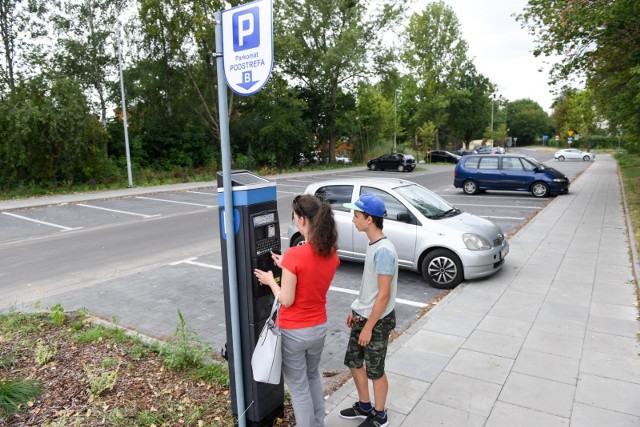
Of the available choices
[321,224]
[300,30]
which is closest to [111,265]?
[321,224]

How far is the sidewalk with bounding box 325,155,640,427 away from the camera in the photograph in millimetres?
3422

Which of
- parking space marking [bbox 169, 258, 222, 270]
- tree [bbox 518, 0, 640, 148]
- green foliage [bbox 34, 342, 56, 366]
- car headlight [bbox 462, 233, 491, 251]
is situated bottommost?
parking space marking [bbox 169, 258, 222, 270]

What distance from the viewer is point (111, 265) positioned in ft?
27.0

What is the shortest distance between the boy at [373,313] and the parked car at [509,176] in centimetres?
1607

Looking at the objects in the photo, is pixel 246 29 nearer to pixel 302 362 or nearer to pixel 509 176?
pixel 302 362

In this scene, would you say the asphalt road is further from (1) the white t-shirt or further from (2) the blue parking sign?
(2) the blue parking sign

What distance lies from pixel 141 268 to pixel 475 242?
5.75m

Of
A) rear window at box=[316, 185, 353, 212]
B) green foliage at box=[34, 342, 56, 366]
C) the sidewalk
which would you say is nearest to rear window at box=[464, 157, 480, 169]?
the sidewalk

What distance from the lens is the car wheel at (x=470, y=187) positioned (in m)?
18.3

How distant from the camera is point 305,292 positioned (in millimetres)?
2695

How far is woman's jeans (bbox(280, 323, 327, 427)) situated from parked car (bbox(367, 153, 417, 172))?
3180 cm

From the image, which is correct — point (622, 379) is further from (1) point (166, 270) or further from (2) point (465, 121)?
(2) point (465, 121)

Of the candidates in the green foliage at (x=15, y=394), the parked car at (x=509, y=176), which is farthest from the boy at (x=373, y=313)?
the parked car at (x=509, y=176)

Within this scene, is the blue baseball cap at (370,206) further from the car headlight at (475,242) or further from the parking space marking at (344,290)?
the car headlight at (475,242)
